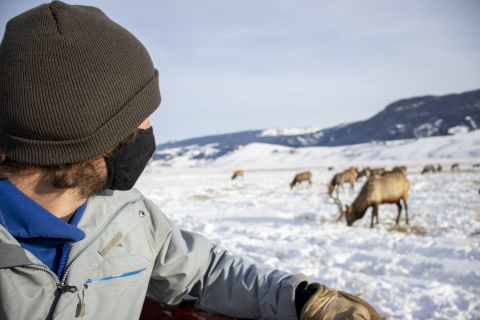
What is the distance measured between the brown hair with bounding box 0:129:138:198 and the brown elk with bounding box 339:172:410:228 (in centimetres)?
714

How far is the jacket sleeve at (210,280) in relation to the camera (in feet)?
4.59

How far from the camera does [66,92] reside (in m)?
0.94

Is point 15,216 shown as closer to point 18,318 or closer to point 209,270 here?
point 18,318

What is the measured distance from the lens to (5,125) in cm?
93

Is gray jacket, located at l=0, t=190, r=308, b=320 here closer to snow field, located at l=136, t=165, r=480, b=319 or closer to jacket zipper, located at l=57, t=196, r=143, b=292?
jacket zipper, located at l=57, t=196, r=143, b=292

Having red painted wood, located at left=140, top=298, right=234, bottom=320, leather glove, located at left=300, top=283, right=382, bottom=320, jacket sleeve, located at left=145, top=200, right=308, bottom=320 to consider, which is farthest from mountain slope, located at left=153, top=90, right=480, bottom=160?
leather glove, located at left=300, top=283, right=382, bottom=320

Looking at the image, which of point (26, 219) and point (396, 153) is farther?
point (396, 153)

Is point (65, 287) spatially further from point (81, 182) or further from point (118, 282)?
point (81, 182)

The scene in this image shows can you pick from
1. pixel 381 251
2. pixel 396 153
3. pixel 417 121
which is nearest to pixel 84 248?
pixel 381 251

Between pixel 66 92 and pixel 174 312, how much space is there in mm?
1296

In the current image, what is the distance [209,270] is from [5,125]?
3.92 feet

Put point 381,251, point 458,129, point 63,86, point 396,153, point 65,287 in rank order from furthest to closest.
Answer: point 458,129
point 396,153
point 381,251
point 65,287
point 63,86


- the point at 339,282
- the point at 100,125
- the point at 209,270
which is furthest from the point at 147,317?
the point at 339,282

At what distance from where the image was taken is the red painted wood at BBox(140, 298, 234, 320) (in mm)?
1497
